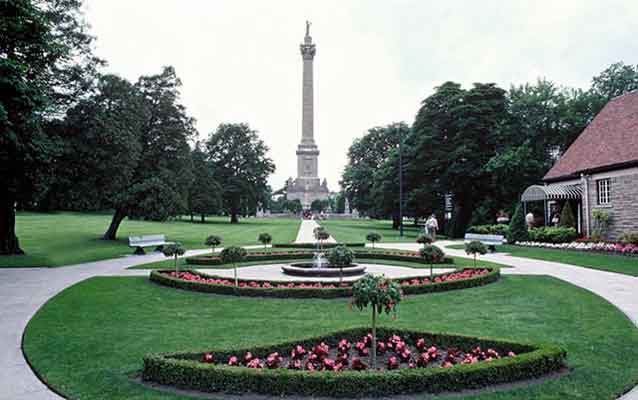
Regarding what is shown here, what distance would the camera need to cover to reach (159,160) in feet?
114

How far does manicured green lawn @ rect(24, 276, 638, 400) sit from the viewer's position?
623cm

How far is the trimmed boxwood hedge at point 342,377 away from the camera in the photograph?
18.6 ft

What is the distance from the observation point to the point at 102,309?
11.0m

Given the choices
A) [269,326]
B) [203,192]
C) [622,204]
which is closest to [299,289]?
[269,326]

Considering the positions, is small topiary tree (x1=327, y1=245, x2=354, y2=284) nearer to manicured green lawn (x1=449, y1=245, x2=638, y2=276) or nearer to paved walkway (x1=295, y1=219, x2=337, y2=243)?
manicured green lawn (x1=449, y1=245, x2=638, y2=276)

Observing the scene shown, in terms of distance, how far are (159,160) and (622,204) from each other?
30051 mm

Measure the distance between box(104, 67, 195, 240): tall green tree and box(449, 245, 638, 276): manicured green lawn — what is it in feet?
73.4

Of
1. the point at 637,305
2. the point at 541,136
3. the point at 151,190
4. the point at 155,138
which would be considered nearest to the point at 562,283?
the point at 637,305

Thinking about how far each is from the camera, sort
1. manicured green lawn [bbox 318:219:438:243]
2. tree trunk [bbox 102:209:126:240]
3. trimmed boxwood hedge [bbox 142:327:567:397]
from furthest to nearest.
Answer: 1. manicured green lawn [bbox 318:219:438:243]
2. tree trunk [bbox 102:209:126:240]
3. trimmed boxwood hedge [bbox 142:327:567:397]

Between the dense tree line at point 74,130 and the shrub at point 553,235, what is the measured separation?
2432 centimetres

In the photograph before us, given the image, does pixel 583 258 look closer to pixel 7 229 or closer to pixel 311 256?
pixel 311 256

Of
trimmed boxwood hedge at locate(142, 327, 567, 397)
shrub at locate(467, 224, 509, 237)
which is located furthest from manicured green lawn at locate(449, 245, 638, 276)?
trimmed boxwood hedge at locate(142, 327, 567, 397)

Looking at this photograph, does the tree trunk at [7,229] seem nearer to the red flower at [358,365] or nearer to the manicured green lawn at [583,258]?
the red flower at [358,365]

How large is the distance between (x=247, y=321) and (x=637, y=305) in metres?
9.13
